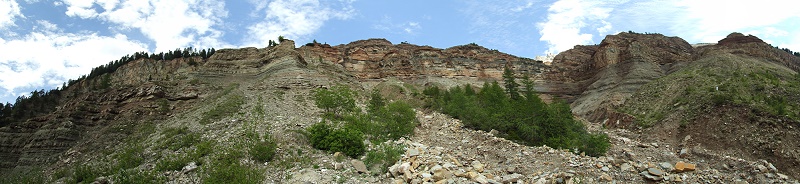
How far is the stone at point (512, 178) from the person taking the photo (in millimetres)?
16094

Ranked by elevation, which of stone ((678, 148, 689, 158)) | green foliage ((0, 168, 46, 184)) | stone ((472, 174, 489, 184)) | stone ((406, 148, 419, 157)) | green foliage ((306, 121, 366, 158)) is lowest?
green foliage ((0, 168, 46, 184))

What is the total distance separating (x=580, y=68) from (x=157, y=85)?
218 ft

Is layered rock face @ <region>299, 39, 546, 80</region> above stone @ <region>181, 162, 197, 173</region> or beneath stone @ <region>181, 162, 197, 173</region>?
above

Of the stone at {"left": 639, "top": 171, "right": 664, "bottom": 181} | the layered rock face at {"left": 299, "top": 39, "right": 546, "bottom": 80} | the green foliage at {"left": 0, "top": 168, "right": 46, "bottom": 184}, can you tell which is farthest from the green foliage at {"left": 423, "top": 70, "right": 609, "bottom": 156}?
the layered rock face at {"left": 299, "top": 39, "right": 546, "bottom": 80}

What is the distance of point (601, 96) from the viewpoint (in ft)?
181

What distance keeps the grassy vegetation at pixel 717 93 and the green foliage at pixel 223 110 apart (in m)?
34.6

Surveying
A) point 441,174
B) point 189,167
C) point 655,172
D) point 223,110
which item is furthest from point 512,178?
point 223,110

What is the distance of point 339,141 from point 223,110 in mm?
16838

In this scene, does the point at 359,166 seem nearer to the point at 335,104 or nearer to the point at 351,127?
the point at 351,127

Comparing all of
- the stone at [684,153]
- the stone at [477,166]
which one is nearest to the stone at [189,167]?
the stone at [477,166]

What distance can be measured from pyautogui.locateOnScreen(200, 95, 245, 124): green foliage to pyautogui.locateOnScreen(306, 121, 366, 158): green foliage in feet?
41.6

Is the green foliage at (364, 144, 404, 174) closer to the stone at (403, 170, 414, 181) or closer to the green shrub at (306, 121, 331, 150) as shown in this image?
the stone at (403, 170, 414, 181)

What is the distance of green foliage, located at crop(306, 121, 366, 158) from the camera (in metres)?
20.6

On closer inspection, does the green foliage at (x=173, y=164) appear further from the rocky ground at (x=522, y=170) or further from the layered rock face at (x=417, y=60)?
the layered rock face at (x=417, y=60)
